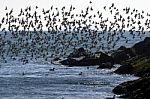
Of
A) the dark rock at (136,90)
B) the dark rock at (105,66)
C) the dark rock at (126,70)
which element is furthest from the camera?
→ the dark rock at (105,66)

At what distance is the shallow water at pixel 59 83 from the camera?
417 ft

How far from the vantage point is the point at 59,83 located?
153 metres

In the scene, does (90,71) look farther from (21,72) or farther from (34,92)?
(34,92)

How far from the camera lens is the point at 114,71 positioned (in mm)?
176375

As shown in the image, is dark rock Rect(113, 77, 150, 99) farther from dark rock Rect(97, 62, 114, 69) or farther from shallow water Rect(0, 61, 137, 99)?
dark rock Rect(97, 62, 114, 69)

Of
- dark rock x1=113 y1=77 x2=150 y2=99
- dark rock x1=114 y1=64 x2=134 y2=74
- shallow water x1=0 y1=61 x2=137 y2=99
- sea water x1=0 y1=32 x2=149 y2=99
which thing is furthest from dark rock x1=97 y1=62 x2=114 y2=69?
dark rock x1=113 y1=77 x2=150 y2=99

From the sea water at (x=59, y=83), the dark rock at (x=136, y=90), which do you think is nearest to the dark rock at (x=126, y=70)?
the sea water at (x=59, y=83)

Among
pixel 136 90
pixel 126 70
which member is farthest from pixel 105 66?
pixel 136 90

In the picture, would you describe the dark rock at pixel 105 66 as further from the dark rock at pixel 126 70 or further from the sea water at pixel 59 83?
the dark rock at pixel 126 70

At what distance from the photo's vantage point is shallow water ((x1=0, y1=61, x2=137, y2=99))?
12700cm

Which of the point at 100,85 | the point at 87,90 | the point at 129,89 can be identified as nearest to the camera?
the point at 129,89

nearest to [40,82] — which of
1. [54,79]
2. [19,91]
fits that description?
[54,79]

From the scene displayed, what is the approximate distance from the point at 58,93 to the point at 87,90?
8.48 meters

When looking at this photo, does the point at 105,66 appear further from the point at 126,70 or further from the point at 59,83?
the point at 59,83
